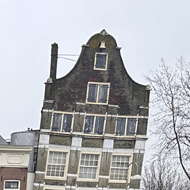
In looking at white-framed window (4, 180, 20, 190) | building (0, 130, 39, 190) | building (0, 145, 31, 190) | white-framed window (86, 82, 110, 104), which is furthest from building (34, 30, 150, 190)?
white-framed window (4, 180, 20, 190)

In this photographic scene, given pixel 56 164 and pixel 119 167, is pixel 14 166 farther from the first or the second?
pixel 119 167

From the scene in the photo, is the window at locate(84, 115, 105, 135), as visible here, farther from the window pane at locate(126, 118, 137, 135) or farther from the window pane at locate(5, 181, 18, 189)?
the window pane at locate(5, 181, 18, 189)

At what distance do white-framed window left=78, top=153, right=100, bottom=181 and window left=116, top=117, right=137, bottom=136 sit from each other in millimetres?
1832

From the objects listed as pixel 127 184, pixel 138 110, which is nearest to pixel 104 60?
pixel 138 110

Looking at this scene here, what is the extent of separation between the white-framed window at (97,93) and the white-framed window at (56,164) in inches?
132

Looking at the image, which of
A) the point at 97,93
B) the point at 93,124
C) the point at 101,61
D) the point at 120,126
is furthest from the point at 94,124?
the point at 101,61

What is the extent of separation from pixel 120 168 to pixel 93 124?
9.52ft

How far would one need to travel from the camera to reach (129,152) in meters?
27.0

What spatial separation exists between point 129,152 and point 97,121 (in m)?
2.50

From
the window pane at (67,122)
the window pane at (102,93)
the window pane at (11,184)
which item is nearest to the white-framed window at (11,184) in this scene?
the window pane at (11,184)

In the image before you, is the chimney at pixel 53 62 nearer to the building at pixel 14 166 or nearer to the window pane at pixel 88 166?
the building at pixel 14 166

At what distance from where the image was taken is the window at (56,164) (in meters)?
26.4

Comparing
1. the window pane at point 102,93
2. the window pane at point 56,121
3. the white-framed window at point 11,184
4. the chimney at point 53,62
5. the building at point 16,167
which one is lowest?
the white-framed window at point 11,184

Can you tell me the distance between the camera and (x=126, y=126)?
27.1 metres
